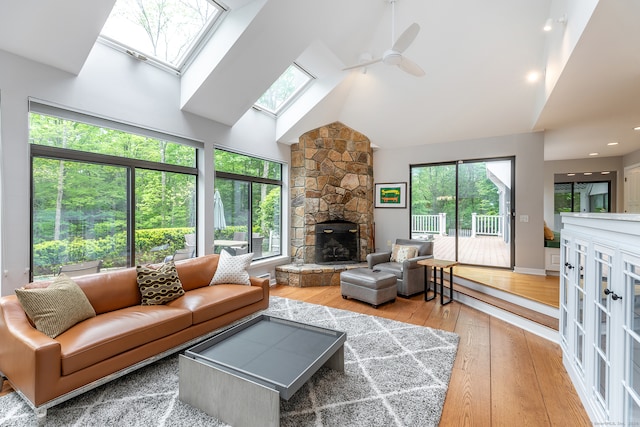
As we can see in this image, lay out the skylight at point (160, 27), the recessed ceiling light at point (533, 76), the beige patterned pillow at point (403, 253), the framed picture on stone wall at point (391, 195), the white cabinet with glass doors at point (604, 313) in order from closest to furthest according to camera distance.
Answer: the white cabinet with glass doors at point (604, 313), the skylight at point (160, 27), the recessed ceiling light at point (533, 76), the beige patterned pillow at point (403, 253), the framed picture on stone wall at point (391, 195)

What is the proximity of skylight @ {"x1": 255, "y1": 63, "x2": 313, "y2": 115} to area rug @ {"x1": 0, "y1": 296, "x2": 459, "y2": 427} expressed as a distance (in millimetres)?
4150

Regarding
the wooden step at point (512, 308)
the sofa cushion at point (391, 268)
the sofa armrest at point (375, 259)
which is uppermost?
the sofa armrest at point (375, 259)

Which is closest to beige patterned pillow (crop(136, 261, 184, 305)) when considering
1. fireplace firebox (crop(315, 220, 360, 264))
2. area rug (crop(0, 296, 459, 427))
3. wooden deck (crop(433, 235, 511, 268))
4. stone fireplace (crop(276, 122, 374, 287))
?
area rug (crop(0, 296, 459, 427))

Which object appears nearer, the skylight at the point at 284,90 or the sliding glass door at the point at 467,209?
the skylight at the point at 284,90

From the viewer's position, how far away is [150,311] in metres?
2.63

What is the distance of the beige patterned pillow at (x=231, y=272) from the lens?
11.9ft

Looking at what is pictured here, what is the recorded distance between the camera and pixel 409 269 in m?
4.39

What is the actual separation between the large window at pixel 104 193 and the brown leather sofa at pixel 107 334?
1.88 ft

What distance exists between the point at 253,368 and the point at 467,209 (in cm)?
502

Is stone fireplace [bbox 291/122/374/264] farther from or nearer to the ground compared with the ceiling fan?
nearer to the ground

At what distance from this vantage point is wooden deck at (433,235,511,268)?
5.31 m

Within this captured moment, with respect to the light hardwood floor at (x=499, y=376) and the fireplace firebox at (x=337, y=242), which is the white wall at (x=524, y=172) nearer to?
the light hardwood floor at (x=499, y=376)

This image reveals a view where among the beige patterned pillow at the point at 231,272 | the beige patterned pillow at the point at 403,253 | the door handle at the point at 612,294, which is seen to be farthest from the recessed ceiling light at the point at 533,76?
the beige patterned pillow at the point at 231,272

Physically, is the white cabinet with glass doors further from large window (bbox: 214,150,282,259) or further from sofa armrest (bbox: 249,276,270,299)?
large window (bbox: 214,150,282,259)
